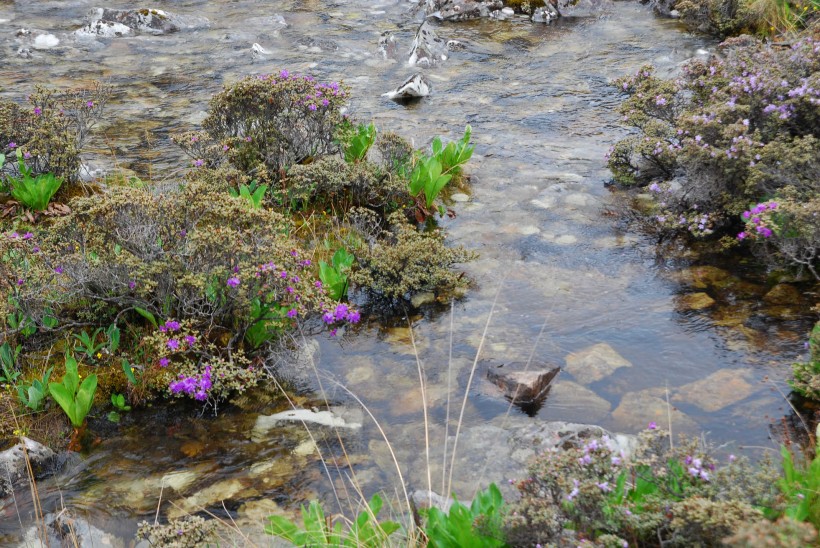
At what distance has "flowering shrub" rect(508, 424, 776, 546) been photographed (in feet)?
10.6

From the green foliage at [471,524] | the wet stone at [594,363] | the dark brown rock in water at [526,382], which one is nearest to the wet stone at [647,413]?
the wet stone at [594,363]

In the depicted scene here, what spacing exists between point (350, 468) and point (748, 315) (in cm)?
343

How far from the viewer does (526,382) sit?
5.51m

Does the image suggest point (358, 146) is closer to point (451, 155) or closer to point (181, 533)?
point (451, 155)

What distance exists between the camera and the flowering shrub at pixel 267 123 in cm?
806

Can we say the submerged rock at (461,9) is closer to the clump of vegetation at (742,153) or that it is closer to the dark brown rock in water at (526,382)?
the clump of vegetation at (742,153)

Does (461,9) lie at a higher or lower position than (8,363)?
higher

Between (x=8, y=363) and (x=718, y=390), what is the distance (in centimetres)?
505

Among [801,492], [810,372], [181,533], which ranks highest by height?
[801,492]

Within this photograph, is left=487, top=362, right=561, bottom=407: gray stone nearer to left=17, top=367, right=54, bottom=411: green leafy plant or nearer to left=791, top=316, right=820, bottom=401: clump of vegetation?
left=791, top=316, right=820, bottom=401: clump of vegetation

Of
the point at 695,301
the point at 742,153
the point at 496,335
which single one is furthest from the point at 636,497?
the point at 742,153

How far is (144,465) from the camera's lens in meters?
5.05

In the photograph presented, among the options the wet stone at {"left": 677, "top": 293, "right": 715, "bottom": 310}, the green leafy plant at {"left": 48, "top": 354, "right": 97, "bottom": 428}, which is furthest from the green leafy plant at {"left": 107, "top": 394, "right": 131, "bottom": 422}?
the wet stone at {"left": 677, "top": 293, "right": 715, "bottom": 310}

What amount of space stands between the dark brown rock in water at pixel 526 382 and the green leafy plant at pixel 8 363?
3.43 meters
